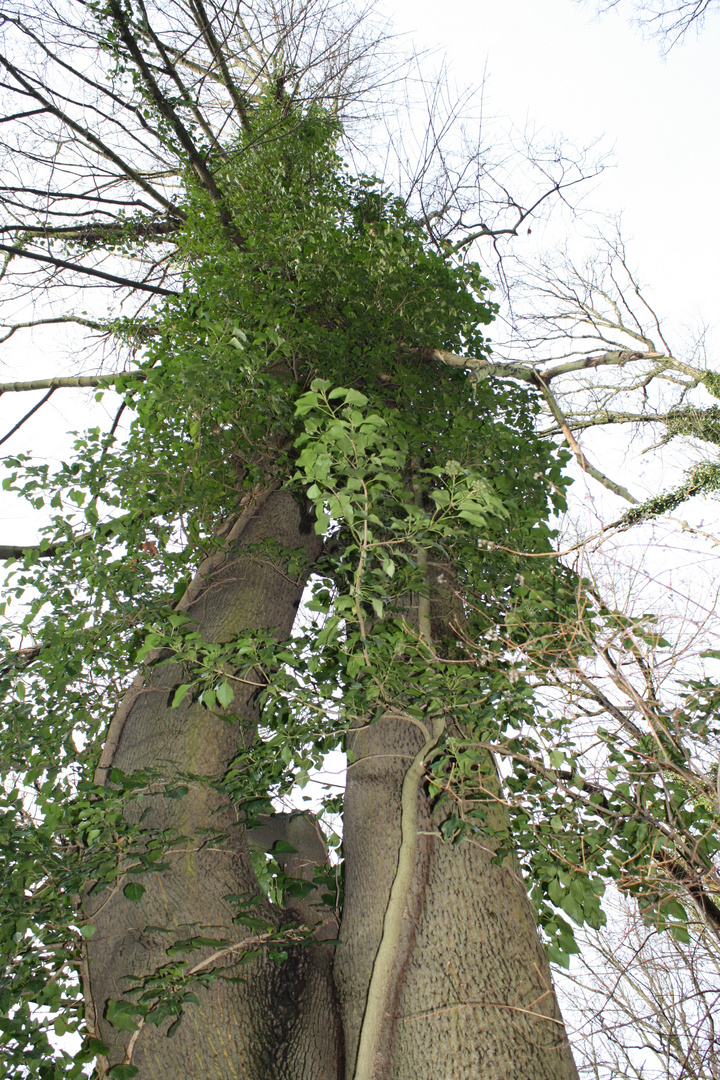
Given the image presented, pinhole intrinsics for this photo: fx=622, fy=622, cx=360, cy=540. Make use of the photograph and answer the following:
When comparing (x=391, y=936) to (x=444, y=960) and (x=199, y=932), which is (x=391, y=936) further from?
(x=199, y=932)

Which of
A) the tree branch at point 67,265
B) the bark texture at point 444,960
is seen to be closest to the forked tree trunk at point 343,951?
the bark texture at point 444,960

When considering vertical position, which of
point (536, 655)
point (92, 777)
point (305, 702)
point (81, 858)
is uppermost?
point (536, 655)

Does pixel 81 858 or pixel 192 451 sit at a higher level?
pixel 192 451

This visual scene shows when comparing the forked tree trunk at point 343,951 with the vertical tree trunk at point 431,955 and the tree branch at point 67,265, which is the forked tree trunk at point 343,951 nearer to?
the vertical tree trunk at point 431,955

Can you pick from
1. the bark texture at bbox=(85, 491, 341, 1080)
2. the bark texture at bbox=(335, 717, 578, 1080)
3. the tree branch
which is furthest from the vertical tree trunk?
the tree branch

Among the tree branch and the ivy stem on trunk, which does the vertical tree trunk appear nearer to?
the ivy stem on trunk

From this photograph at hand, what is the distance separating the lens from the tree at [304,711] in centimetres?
179

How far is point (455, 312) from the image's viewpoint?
3.68 m

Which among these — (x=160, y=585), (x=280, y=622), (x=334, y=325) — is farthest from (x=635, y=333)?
(x=160, y=585)

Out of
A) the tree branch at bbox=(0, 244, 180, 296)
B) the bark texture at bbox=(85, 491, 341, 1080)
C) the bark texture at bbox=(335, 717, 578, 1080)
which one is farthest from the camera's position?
the tree branch at bbox=(0, 244, 180, 296)

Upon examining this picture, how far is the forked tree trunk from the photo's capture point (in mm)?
1747

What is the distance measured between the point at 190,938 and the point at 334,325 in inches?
128

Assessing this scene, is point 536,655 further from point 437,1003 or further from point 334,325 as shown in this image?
point 334,325

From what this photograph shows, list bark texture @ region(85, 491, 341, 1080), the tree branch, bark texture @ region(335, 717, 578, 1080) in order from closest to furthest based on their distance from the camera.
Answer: bark texture @ region(335, 717, 578, 1080)
bark texture @ region(85, 491, 341, 1080)
the tree branch
